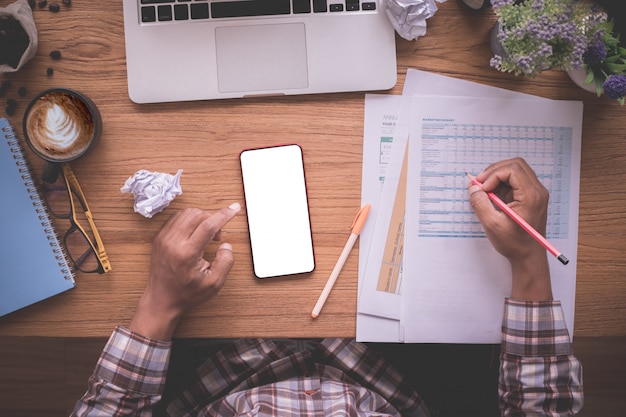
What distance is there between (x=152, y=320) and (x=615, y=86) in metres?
0.87

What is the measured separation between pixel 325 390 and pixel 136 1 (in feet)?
2.74

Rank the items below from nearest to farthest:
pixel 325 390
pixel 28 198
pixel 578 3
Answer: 1. pixel 578 3
2. pixel 28 198
3. pixel 325 390

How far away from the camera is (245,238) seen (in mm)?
902

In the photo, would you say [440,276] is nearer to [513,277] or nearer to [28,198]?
[513,277]

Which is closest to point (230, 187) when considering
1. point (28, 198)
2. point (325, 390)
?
point (28, 198)

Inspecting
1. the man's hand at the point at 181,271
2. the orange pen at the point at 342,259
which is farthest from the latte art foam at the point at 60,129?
the orange pen at the point at 342,259

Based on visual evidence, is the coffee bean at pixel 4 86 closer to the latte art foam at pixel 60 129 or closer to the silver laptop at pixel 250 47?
the latte art foam at pixel 60 129

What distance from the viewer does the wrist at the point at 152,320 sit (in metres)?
0.86

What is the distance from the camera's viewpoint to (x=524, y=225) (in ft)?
2.82

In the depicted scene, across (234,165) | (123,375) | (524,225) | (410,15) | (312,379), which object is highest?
(410,15)

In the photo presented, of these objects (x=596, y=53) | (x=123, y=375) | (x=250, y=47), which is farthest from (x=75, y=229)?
(x=596, y=53)

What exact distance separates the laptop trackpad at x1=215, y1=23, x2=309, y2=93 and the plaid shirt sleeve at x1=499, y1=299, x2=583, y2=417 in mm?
580

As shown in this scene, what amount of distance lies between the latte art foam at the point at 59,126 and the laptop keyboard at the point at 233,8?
0.20 metres

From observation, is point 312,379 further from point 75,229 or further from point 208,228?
point 75,229
